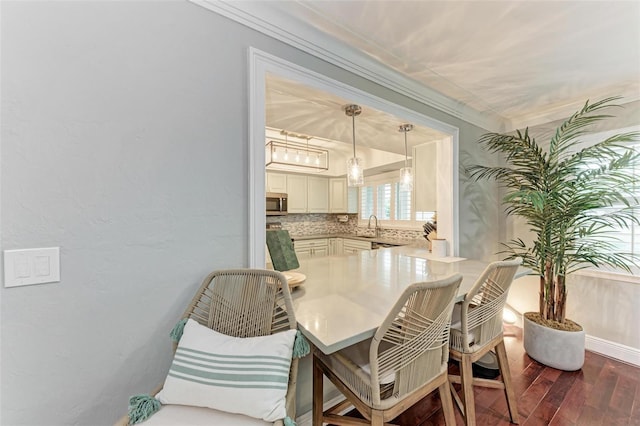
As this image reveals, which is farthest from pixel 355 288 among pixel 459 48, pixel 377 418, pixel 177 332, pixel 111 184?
pixel 459 48

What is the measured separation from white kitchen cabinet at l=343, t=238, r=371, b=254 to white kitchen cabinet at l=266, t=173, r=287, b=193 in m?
1.76

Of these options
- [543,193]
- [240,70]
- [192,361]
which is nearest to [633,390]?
[543,193]

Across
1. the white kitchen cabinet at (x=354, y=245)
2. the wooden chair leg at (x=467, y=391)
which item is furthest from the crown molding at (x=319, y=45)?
the white kitchen cabinet at (x=354, y=245)

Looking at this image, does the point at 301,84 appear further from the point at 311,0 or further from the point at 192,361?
the point at 192,361

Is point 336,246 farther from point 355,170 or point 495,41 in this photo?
point 495,41

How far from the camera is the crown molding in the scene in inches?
49.0

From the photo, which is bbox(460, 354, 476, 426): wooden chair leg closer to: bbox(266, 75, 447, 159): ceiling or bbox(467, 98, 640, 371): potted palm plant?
bbox(467, 98, 640, 371): potted palm plant

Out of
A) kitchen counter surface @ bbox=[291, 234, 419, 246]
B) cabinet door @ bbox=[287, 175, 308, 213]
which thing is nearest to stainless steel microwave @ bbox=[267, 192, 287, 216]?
cabinet door @ bbox=[287, 175, 308, 213]

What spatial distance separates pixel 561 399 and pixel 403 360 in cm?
173

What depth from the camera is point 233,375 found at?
2.87ft

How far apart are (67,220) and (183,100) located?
67cm

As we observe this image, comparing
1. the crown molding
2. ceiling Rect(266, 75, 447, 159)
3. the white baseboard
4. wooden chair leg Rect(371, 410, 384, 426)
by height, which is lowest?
the white baseboard

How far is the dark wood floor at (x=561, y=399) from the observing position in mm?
1557

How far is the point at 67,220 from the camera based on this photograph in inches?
35.7
